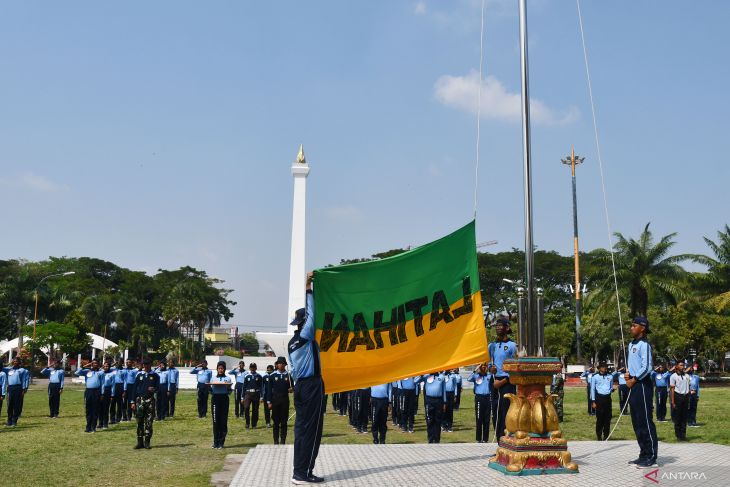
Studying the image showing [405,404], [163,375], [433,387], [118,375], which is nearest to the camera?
[433,387]

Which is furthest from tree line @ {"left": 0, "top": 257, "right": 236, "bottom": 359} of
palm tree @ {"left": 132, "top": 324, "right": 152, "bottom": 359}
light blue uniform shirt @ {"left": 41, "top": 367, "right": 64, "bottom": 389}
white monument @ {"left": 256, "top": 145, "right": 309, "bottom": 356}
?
light blue uniform shirt @ {"left": 41, "top": 367, "right": 64, "bottom": 389}

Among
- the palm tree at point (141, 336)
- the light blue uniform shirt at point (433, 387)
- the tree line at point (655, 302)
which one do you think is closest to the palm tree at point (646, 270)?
the tree line at point (655, 302)

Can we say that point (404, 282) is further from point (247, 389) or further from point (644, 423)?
point (247, 389)

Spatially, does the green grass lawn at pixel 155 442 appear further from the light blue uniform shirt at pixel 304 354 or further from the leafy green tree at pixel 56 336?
the leafy green tree at pixel 56 336

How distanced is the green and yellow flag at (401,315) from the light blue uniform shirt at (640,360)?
2.08m

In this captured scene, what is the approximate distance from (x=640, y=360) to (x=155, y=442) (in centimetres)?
1031

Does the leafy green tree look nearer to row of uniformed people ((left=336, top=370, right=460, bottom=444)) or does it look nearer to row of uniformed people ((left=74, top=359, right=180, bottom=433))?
row of uniformed people ((left=74, top=359, right=180, bottom=433))

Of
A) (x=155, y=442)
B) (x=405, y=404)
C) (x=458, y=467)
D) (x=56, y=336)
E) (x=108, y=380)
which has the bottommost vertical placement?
(x=155, y=442)

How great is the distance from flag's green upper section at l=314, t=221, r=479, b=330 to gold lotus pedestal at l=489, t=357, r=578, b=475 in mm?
1347

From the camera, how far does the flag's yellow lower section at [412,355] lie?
378 inches

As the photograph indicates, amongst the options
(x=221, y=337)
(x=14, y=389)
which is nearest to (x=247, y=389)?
(x=14, y=389)

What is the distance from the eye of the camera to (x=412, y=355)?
9852 mm

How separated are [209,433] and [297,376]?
30.6 feet

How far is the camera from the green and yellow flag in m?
9.59
